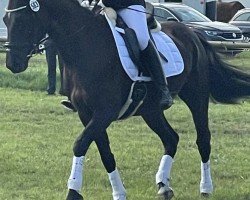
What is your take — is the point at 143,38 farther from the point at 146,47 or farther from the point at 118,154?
the point at 118,154

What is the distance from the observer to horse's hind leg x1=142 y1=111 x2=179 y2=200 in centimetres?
888

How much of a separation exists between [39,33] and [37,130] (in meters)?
5.87

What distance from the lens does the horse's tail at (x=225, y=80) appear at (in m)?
9.98

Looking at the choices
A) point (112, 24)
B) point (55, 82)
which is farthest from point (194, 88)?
point (55, 82)

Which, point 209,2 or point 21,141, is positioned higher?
point 21,141

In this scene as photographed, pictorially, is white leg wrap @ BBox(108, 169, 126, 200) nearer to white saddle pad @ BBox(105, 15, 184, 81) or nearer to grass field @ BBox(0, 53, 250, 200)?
grass field @ BBox(0, 53, 250, 200)

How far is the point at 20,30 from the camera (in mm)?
7742

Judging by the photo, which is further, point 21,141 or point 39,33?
point 21,141

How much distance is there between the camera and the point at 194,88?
31.4 feet

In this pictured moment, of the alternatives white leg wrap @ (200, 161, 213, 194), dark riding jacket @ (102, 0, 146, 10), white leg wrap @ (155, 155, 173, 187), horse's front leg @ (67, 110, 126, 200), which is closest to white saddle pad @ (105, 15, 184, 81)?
dark riding jacket @ (102, 0, 146, 10)

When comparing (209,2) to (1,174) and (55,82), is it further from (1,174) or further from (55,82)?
(1,174)

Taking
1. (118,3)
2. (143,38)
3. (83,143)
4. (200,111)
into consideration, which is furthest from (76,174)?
(200,111)

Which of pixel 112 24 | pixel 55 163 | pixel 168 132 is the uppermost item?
pixel 112 24

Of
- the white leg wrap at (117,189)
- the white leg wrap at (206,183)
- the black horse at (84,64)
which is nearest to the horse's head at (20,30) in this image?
the black horse at (84,64)
